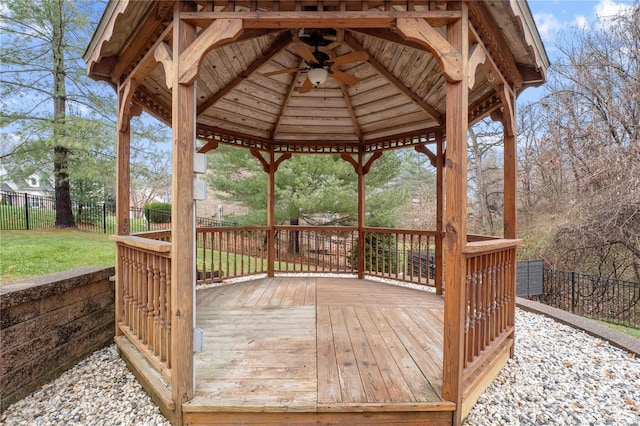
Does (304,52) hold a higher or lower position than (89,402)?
higher

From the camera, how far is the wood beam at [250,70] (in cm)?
339

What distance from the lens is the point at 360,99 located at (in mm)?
4586

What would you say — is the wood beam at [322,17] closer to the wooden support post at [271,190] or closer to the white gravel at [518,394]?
the white gravel at [518,394]

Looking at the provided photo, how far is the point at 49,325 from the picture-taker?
2729 millimetres

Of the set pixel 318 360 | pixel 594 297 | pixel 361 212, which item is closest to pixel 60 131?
pixel 361 212

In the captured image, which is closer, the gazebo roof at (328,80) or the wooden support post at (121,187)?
the gazebo roof at (328,80)

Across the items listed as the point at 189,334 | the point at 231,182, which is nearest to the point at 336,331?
the point at 189,334

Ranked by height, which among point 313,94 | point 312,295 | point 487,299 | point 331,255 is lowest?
point 312,295

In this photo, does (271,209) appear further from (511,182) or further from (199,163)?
(511,182)

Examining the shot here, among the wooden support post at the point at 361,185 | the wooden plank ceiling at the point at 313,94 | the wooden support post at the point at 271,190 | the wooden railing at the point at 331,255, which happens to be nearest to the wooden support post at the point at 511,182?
the wooden plank ceiling at the point at 313,94

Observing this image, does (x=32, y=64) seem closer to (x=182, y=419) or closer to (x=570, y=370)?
(x=182, y=419)

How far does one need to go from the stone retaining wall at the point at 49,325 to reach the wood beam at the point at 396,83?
3721 mm

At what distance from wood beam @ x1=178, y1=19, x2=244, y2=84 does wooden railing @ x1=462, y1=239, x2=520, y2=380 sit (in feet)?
7.02

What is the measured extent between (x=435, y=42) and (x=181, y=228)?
211 centimetres
